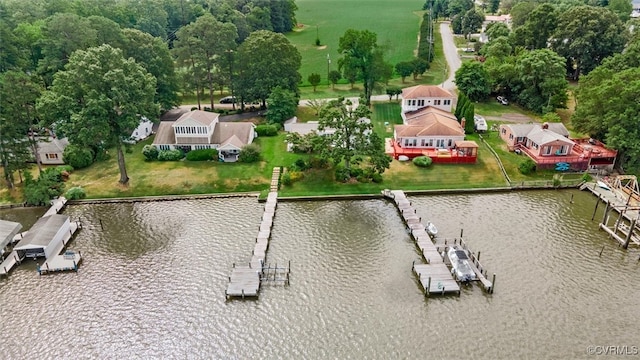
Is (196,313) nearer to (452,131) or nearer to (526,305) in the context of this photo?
(526,305)

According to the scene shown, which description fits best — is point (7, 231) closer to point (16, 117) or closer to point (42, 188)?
point (42, 188)

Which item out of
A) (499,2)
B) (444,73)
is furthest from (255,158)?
(499,2)

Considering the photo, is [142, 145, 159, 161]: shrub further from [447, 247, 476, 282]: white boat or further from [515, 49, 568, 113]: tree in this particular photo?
[515, 49, 568, 113]: tree

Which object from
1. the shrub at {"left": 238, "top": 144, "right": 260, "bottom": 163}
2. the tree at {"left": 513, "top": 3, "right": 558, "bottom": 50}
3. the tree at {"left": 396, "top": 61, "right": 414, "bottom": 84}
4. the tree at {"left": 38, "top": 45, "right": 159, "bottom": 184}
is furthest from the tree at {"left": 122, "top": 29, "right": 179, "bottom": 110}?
the tree at {"left": 513, "top": 3, "right": 558, "bottom": 50}

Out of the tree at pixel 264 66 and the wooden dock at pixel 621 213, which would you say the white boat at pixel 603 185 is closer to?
the wooden dock at pixel 621 213

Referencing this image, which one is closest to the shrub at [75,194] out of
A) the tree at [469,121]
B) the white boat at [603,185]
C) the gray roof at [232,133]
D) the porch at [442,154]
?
the gray roof at [232,133]
